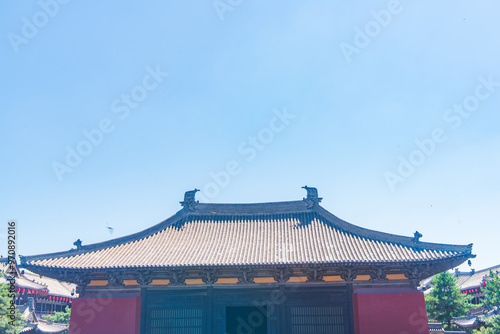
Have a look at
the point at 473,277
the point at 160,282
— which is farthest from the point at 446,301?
the point at 160,282

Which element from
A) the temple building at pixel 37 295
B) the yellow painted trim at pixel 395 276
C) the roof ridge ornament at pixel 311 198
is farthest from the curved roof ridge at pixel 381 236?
the temple building at pixel 37 295

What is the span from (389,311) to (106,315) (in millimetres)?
10998

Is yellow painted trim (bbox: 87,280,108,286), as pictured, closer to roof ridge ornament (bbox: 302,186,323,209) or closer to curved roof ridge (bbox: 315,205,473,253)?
roof ridge ornament (bbox: 302,186,323,209)

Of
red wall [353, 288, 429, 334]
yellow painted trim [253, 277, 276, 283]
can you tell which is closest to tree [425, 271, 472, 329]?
red wall [353, 288, 429, 334]

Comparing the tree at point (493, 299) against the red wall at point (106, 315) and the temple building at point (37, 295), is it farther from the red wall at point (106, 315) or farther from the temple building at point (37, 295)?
the temple building at point (37, 295)

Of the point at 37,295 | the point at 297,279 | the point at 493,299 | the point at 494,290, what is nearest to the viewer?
the point at 297,279

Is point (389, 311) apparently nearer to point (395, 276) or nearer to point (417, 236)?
point (395, 276)

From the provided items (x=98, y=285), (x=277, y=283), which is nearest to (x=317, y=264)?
(x=277, y=283)

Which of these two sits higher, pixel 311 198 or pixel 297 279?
pixel 311 198

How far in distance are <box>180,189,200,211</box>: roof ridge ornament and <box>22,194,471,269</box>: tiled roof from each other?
0.06 metres

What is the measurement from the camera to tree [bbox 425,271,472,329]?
2731cm

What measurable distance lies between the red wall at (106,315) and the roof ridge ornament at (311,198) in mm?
9212

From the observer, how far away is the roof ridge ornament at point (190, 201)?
19653 millimetres

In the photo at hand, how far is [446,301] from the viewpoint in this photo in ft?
89.7
